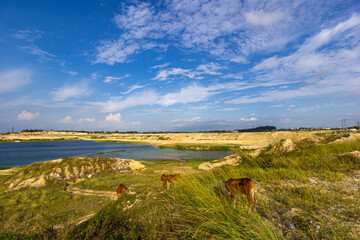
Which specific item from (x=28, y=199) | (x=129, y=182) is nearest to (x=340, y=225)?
(x=129, y=182)

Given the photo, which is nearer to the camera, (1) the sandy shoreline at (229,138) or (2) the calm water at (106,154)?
(2) the calm water at (106,154)

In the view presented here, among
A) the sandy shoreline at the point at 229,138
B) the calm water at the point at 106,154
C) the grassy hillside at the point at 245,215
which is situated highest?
the grassy hillside at the point at 245,215

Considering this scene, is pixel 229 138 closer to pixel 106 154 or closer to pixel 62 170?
pixel 106 154

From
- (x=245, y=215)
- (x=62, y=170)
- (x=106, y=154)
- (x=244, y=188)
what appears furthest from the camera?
(x=106, y=154)

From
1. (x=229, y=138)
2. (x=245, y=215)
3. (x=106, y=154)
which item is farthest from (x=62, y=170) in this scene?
(x=229, y=138)

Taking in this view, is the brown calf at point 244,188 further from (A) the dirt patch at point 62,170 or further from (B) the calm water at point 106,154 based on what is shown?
(B) the calm water at point 106,154

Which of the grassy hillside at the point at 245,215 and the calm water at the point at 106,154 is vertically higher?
the grassy hillside at the point at 245,215

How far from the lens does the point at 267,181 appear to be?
17.7ft

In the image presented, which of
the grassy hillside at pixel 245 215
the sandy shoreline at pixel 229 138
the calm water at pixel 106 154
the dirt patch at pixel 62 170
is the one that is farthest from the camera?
the sandy shoreline at pixel 229 138

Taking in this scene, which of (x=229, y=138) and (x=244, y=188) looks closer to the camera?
(x=244, y=188)

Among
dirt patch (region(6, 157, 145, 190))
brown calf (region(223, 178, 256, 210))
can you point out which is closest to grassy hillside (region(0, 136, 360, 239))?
brown calf (region(223, 178, 256, 210))

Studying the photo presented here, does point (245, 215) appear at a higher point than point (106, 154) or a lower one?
higher

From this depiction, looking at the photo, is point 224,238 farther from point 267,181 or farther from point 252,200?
point 267,181

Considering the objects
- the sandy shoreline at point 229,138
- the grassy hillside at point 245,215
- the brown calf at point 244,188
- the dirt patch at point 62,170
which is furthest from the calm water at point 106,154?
the brown calf at point 244,188
